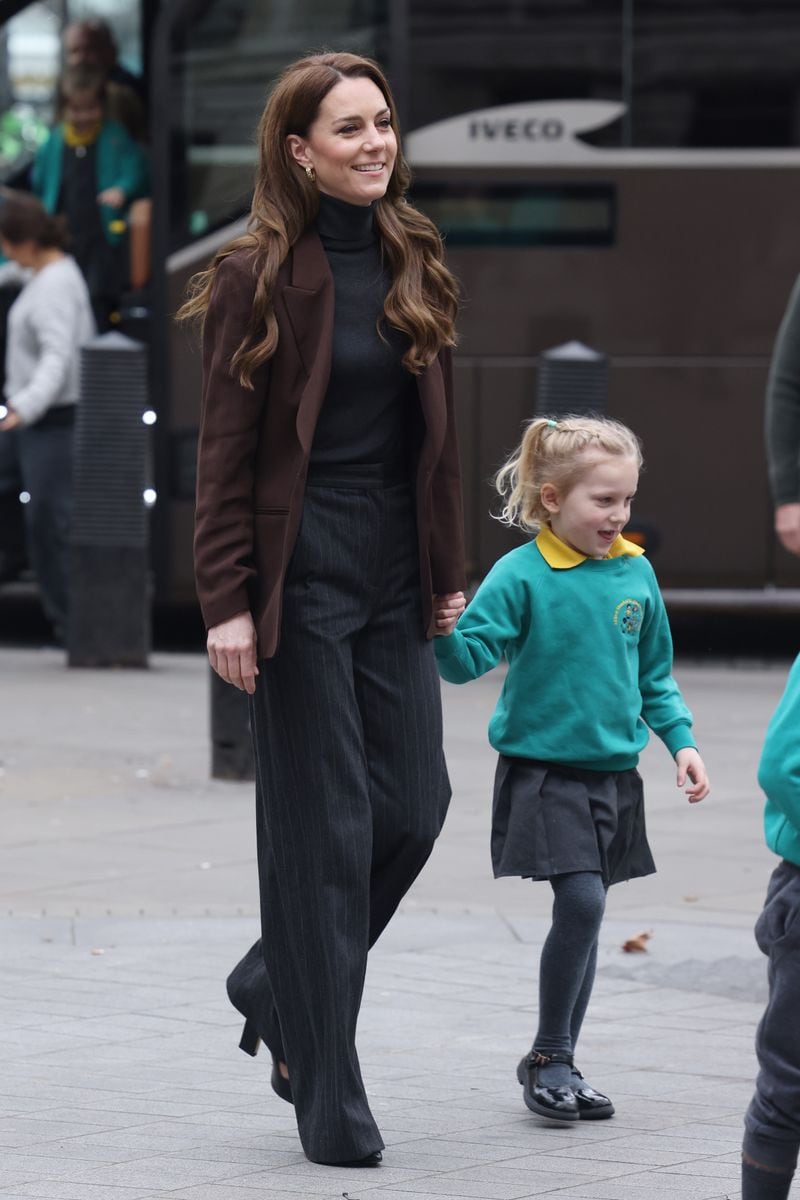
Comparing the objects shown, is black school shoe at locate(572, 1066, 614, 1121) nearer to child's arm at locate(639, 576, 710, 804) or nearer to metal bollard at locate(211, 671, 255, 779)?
child's arm at locate(639, 576, 710, 804)

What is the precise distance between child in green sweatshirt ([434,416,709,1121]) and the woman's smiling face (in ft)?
2.33

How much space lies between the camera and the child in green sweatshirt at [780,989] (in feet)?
11.5

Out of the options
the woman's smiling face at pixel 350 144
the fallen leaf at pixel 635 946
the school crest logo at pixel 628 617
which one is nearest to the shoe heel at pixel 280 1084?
the school crest logo at pixel 628 617

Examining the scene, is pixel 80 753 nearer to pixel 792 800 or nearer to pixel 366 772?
pixel 366 772

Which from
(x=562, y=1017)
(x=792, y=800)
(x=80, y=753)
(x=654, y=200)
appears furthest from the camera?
(x=654, y=200)

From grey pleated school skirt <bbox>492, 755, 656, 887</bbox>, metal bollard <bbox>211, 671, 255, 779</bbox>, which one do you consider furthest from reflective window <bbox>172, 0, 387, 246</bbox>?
grey pleated school skirt <bbox>492, 755, 656, 887</bbox>

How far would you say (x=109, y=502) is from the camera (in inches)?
450

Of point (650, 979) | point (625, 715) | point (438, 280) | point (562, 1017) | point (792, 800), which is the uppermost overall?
point (438, 280)

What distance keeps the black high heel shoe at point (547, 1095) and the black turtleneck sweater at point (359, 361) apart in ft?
3.78

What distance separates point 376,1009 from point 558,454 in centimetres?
143

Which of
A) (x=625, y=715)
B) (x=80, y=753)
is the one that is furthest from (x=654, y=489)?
(x=625, y=715)

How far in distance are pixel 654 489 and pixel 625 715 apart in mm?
7110

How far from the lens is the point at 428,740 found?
4.45 metres

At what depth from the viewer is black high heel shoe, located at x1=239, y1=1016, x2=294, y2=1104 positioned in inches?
178
